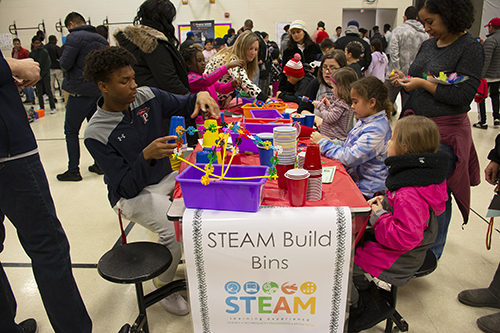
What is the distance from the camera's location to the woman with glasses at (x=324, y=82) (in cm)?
317

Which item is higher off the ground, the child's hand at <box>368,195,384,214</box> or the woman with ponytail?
the woman with ponytail

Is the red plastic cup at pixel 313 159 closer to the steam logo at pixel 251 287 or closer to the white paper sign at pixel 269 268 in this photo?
the white paper sign at pixel 269 268

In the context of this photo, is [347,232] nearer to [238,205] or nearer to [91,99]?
[238,205]

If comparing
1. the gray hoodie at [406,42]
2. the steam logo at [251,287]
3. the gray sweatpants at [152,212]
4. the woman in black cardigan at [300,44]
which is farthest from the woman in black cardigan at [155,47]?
the gray hoodie at [406,42]

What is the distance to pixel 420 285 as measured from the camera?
2.14 m

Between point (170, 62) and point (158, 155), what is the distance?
1.43m

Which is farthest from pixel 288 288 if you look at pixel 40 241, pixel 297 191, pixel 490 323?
A: pixel 490 323

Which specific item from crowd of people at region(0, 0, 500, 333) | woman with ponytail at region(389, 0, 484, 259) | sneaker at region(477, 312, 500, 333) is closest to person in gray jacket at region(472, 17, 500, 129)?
crowd of people at region(0, 0, 500, 333)

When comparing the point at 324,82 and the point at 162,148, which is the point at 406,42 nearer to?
the point at 324,82

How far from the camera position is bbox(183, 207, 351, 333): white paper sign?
1.28 m

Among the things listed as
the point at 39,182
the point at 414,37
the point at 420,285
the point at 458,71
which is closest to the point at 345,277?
the point at 420,285

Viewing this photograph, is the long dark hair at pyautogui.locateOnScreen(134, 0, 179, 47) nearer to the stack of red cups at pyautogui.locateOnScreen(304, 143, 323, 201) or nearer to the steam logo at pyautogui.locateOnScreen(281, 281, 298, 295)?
the stack of red cups at pyautogui.locateOnScreen(304, 143, 323, 201)

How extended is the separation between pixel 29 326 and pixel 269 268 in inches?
55.3

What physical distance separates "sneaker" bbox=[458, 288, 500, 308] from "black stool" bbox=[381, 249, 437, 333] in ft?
1.67
